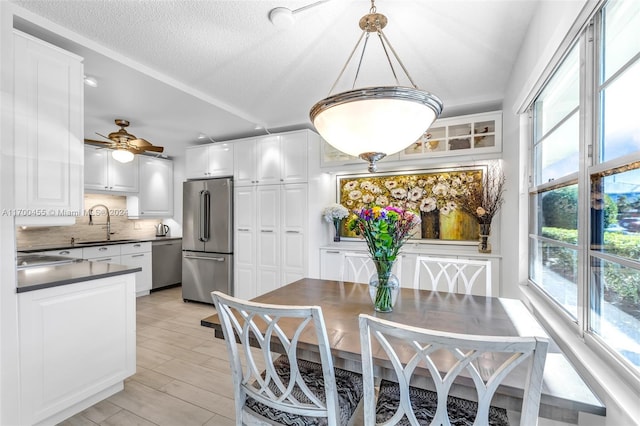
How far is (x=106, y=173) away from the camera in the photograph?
468 cm

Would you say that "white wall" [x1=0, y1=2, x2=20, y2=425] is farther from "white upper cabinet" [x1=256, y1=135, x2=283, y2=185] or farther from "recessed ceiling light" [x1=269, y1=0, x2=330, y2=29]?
"white upper cabinet" [x1=256, y1=135, x2=283, y2=185]

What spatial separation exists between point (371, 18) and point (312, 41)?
2.32 feet

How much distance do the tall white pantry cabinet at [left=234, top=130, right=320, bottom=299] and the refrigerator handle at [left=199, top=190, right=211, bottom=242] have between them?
18.1 inches

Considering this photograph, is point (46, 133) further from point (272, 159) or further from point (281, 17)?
point (272, 159)

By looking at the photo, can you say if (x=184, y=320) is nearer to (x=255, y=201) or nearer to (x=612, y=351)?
(x=255, y=201)

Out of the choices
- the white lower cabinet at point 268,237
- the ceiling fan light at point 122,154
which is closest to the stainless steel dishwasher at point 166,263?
the white lower cabinet at point 268,237

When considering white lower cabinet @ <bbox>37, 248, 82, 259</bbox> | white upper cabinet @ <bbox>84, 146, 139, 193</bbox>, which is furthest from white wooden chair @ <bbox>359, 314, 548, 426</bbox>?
white upper cabinet @ <bbox>84, 146, 139, 193</bbox>

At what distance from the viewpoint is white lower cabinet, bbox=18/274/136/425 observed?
172 cm

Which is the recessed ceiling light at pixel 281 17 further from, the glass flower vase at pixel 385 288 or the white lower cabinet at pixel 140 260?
the white lower cabinet at pixel 140 260

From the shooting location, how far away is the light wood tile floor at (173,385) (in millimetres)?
1938

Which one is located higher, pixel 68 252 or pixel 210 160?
pixel 210 160

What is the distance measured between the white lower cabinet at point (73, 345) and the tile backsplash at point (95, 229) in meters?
2.49

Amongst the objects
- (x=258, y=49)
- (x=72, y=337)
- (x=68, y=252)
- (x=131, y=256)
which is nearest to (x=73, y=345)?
(x=72, y=337)

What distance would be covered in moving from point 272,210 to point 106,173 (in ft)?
9.41
